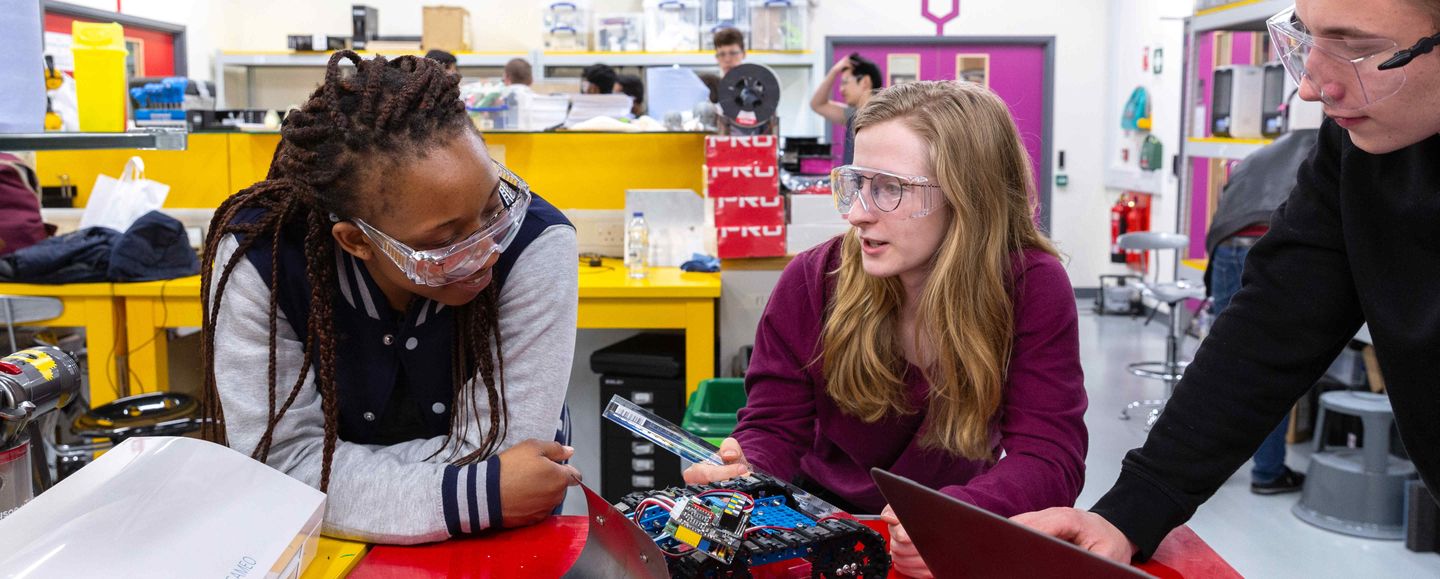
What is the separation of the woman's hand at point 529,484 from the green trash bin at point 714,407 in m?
1.37

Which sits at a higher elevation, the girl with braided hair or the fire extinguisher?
the girl with braided hair

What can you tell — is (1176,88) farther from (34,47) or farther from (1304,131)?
(34,47)

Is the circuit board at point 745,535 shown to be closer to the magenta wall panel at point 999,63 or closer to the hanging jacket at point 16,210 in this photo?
the hanging jacket at point 16,210

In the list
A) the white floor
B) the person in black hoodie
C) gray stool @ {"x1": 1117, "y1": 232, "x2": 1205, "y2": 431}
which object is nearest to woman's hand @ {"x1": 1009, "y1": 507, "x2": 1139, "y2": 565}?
the person in black hoodie

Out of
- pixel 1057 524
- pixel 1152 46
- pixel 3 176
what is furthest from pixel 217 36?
pixel 1057 524

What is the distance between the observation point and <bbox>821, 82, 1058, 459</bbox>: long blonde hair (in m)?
1.52

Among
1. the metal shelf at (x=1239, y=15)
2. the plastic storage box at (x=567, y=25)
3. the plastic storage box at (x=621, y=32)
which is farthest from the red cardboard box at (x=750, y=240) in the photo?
the plastic storage box at (x=567, y=25)

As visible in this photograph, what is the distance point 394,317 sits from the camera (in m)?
1.47

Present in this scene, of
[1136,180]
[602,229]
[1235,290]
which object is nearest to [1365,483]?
[1235,290]

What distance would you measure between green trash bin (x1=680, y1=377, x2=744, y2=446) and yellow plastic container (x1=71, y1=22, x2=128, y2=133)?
54.8 inches

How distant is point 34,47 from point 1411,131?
4.81 feet

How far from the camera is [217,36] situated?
8.12 meters

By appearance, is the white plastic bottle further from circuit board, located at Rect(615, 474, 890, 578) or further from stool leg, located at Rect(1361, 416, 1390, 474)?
circuit board, located at Rect(615, 474, 890, 578)

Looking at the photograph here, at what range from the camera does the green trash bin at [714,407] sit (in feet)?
9.03
